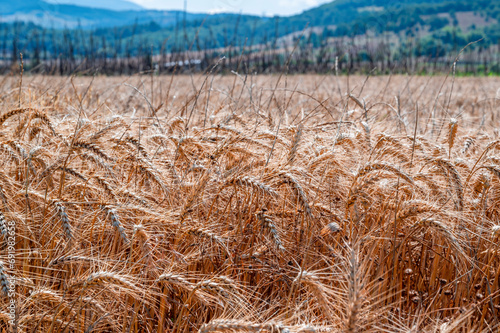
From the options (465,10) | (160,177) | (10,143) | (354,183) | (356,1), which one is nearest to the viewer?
(354,183)

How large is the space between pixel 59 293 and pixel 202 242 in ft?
1.83

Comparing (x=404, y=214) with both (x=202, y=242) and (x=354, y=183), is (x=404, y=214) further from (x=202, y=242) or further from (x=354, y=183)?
(x=202, y=242)

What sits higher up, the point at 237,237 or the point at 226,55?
the point at 226,55

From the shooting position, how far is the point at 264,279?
66.6 inches

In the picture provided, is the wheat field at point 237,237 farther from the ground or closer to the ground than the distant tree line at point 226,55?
closer to the ground

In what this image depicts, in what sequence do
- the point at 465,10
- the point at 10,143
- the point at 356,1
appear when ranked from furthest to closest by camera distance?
the point at 356,1 → the point at 465,10 → the point at 10,143

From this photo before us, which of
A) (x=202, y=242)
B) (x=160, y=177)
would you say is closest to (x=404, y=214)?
(x=202, y=242)

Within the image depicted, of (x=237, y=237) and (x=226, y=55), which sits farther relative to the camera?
(x=226, y=55)

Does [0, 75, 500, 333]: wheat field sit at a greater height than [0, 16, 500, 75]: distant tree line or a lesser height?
Answer: lesser

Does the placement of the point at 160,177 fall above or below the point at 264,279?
above

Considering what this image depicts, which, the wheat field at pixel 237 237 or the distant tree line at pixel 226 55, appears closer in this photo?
the wheat field at pixel 237 237

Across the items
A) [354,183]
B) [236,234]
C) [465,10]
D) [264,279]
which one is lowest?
[264,279]

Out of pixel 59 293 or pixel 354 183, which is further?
pixel 354 183

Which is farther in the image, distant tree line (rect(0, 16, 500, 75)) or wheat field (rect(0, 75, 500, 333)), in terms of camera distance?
distant tree line (rect(0, 16, 500, 75))
